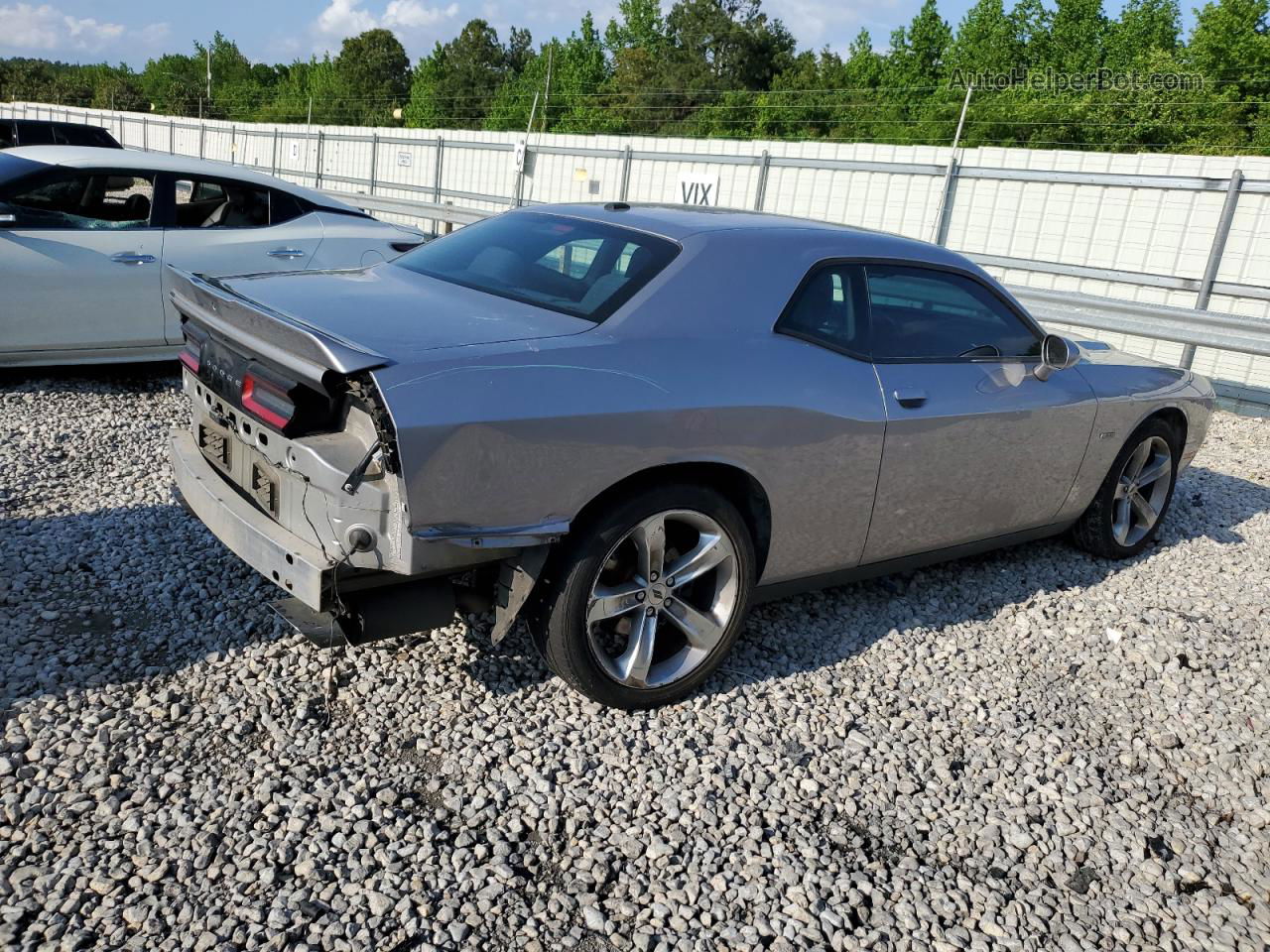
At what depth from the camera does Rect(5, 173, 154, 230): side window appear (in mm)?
6277

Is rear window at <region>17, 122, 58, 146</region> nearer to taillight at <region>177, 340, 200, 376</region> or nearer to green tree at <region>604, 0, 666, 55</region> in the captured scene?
taillight at <region>177, 340, 200, 376</region>

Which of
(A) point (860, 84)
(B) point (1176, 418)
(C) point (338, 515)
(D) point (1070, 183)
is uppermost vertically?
(A) point (860, 84)

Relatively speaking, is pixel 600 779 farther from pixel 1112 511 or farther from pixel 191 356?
pixel 1112 511

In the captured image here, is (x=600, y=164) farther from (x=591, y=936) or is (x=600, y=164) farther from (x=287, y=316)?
(x=591, y=936)

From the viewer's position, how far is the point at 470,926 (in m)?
2.51

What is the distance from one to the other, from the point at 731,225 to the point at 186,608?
8.17 feet

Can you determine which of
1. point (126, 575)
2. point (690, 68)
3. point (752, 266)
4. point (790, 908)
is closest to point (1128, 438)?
point (752, 266)

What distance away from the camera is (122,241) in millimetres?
6547

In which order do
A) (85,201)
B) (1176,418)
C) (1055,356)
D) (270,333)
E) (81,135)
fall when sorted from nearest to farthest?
(270,333) → (1055,356) → (1176,418) → (85,201) → (81,135)

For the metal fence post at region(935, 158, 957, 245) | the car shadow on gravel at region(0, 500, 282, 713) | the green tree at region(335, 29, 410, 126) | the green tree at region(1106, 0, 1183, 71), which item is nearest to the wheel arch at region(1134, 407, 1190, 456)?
the car shadow on gravel at region(0, 500, 282, 713)

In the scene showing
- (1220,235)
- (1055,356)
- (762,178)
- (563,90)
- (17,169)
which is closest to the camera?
(1055,356)

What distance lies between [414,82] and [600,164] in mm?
62966

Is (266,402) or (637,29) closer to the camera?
(266,402)

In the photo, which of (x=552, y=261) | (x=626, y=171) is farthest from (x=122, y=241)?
(x=626, y=171)
